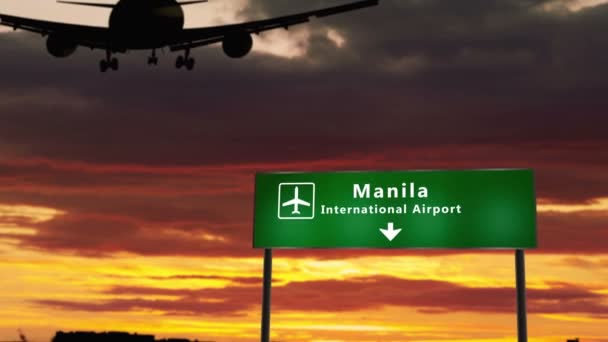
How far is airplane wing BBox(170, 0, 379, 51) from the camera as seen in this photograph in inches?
1823

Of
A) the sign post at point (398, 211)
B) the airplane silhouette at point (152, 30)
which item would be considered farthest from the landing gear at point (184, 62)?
the sign post at point (398, 211)

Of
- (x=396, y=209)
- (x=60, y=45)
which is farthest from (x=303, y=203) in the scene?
(x=60, y=45)

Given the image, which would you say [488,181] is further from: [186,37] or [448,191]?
[186,37]

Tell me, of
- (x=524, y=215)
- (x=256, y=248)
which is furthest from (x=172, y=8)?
(x=524, y=215)

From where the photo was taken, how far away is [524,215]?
22.4 m

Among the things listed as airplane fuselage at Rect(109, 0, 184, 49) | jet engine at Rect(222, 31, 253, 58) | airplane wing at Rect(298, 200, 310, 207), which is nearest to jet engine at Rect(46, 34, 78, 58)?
airplane fuselage at Rect(109, 0, 184, 49)

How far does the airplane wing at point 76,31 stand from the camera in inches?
1902

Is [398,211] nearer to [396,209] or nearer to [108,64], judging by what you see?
[396,209]

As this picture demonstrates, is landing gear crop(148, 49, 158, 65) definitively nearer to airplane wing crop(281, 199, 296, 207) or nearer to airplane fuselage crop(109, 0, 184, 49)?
airplane fuselage crop(109, 0, 184, 49)

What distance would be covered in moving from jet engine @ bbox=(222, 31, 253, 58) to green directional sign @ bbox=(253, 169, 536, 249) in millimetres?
22909

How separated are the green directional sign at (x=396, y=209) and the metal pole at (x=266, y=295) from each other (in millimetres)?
453

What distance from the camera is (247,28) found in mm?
47000

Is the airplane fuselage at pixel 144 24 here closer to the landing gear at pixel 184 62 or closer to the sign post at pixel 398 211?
the landing gear at pixel 184 62

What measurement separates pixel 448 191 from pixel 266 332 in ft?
18.8
